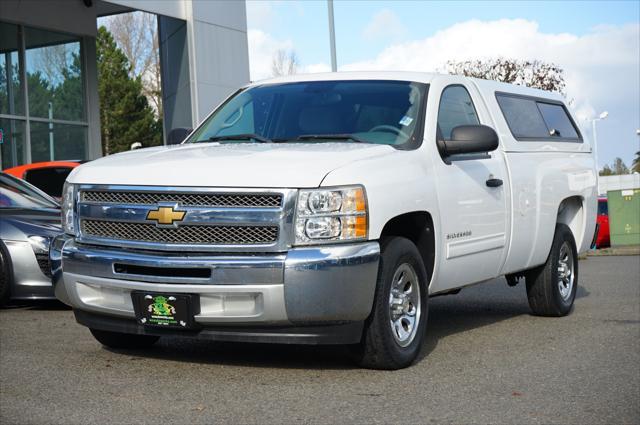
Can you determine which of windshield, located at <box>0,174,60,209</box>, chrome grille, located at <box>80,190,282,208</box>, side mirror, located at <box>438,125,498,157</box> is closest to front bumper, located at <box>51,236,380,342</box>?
Answer: chrome grille, located at <box>80,190,282,208</box>

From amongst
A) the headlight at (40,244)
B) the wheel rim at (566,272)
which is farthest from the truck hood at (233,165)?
the wheel rim at (566,272)

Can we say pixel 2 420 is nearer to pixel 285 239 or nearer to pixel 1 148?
pixel 285 239

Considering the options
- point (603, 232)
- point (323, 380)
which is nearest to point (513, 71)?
point (603, 232)

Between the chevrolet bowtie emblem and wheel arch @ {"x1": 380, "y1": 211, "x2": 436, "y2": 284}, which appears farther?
wheel arch @ {"x1": 380, "y1": 211, "x2": 436, "y2": 284}

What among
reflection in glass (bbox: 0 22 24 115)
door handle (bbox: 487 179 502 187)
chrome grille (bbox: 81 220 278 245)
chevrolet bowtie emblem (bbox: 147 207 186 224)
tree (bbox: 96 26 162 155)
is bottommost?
chrome grille (bbox: 81 220 278 245)

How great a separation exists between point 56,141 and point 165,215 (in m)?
21.0

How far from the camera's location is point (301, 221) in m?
5.74

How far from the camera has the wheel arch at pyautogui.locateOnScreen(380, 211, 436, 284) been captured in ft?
21.9

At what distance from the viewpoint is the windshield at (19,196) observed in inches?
402

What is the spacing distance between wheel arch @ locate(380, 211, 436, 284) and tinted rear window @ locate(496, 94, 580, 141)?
204 cm

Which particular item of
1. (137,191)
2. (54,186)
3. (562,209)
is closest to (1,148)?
(54,186)

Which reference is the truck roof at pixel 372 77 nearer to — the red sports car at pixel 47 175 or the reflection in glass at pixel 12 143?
the red sports car at pixel 47 175

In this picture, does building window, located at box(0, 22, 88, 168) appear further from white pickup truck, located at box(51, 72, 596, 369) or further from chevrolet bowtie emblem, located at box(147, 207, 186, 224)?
chevrolet bowtie emblem, located at box(147, 207, 186, 224)

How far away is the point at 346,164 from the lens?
5.96 metres
